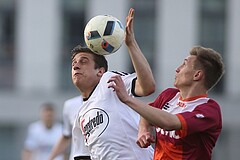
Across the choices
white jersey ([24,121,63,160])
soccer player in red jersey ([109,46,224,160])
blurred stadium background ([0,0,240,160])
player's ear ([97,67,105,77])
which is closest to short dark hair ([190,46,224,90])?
soccer player in red jersey ([109,46,224,160])

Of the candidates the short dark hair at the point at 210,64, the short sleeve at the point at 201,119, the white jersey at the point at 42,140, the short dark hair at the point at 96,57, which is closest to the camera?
the short sleeve at the point at 201,119

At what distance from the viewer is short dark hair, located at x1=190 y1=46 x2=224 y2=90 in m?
7.50

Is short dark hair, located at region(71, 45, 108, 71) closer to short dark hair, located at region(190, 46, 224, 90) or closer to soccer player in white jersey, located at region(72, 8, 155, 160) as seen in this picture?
soccer player in white jersey, located at region(72, 8, 155, 160)

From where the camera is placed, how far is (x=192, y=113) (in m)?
7.32

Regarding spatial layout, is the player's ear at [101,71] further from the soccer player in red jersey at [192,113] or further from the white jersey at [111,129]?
the soccer player in red jersey at [192,113]

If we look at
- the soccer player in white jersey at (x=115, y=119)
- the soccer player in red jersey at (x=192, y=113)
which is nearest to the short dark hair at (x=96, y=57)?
the soccer player in white jersey at (x=115, y=119)

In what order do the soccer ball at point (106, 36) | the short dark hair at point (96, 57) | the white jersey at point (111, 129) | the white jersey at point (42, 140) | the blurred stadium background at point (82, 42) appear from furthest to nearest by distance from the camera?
the blurred stadium background at point (82, 42), the white jersey at point (42, 140), the short dark hair at point (96, 57), the soccer ball at point (106, 36), the white jersey at point (111, 129)

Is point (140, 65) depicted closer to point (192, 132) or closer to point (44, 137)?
point (192, 132)

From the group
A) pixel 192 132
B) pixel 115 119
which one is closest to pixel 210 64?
pixel 192 132

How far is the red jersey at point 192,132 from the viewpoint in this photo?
23.8 ft

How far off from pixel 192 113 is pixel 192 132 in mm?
153

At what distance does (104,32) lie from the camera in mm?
8375

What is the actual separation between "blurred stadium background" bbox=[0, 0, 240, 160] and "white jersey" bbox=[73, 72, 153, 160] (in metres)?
23.2

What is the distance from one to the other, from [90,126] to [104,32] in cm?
83
